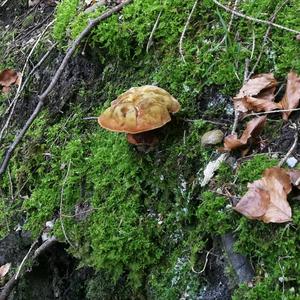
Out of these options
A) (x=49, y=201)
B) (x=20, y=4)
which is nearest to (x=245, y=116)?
(x=49, y=201)

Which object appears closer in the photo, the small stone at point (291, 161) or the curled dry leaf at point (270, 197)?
the curled dry leaf at point (270, 197)

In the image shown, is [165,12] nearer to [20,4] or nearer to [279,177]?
[279,177]

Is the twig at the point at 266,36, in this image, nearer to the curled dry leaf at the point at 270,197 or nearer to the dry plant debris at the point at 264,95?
the dry plant debris at the point at 264,95

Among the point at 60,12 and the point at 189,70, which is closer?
the point at 189,70

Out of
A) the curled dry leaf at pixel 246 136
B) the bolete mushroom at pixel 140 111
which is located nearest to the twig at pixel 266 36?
the curled dry leaf at pixel 246 136

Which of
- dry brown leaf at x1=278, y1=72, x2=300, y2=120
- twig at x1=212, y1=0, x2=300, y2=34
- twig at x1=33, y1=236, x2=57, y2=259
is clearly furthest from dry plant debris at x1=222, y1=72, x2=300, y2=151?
twig at x1=33, y1=236, x2=57, y2=259

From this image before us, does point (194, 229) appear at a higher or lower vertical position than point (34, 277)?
higher

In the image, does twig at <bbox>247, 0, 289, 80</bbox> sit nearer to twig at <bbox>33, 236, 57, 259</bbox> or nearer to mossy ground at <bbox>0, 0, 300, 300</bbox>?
mossy ground at <bbox>0, 0, 300, 300</bbox>
